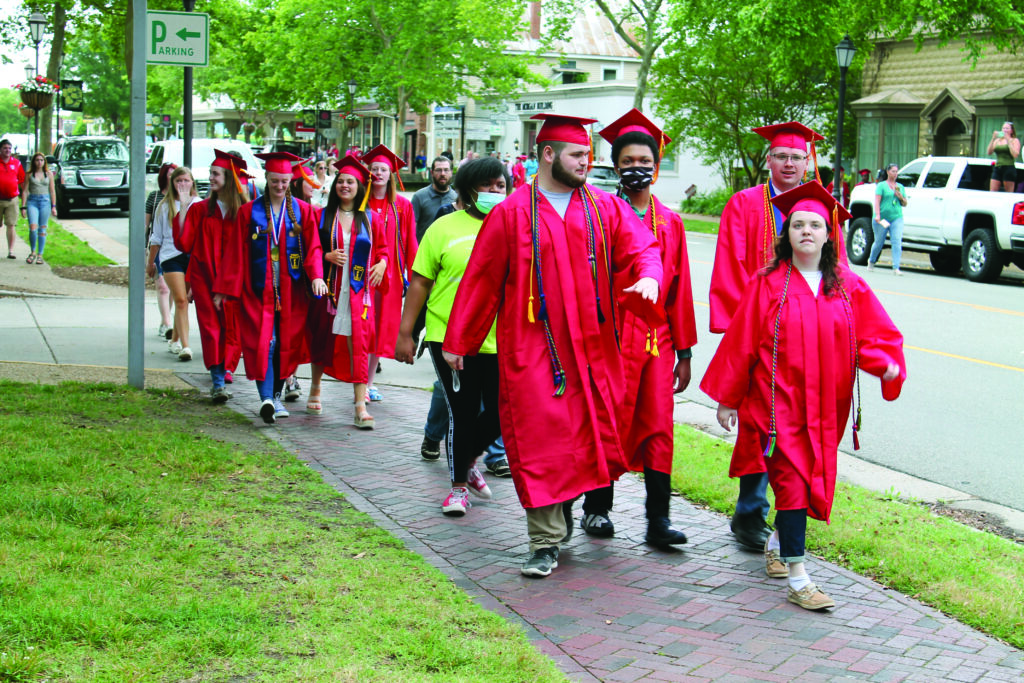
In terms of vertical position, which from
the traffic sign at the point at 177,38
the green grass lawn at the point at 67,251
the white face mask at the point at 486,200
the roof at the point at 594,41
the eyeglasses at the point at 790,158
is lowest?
the green grass lawn at the point at 67,251

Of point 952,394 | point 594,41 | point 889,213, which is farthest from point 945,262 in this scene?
point 594,41

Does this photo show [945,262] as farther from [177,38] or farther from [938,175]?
[177,38]

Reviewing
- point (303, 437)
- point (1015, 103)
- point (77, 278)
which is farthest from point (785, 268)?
point (1015, 103)

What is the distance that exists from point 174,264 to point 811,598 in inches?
273

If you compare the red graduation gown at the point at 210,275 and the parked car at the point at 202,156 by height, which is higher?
the parked car at the point at 202,156

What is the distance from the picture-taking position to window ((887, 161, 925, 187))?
22.0 meters

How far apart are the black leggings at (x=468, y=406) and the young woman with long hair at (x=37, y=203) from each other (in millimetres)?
13865

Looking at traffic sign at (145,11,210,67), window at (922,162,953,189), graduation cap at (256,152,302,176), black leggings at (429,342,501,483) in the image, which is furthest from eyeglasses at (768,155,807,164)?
window at (922,162,953,189)

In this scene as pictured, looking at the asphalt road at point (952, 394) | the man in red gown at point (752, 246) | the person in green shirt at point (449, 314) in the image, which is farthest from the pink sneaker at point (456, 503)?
the asphalt road at point (952, 394)

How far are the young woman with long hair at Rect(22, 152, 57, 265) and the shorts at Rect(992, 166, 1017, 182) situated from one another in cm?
1587

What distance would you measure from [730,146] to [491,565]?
33586mm

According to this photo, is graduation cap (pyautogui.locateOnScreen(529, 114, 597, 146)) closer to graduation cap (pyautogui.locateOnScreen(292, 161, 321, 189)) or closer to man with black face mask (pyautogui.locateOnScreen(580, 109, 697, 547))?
man with black face mask (pyautogui.locateOnScreen(580, 109, 697, 547))

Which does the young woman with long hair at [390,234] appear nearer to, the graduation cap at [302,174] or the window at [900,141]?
the graduation cap at [302,174]

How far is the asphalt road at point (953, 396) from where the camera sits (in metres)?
7.59
